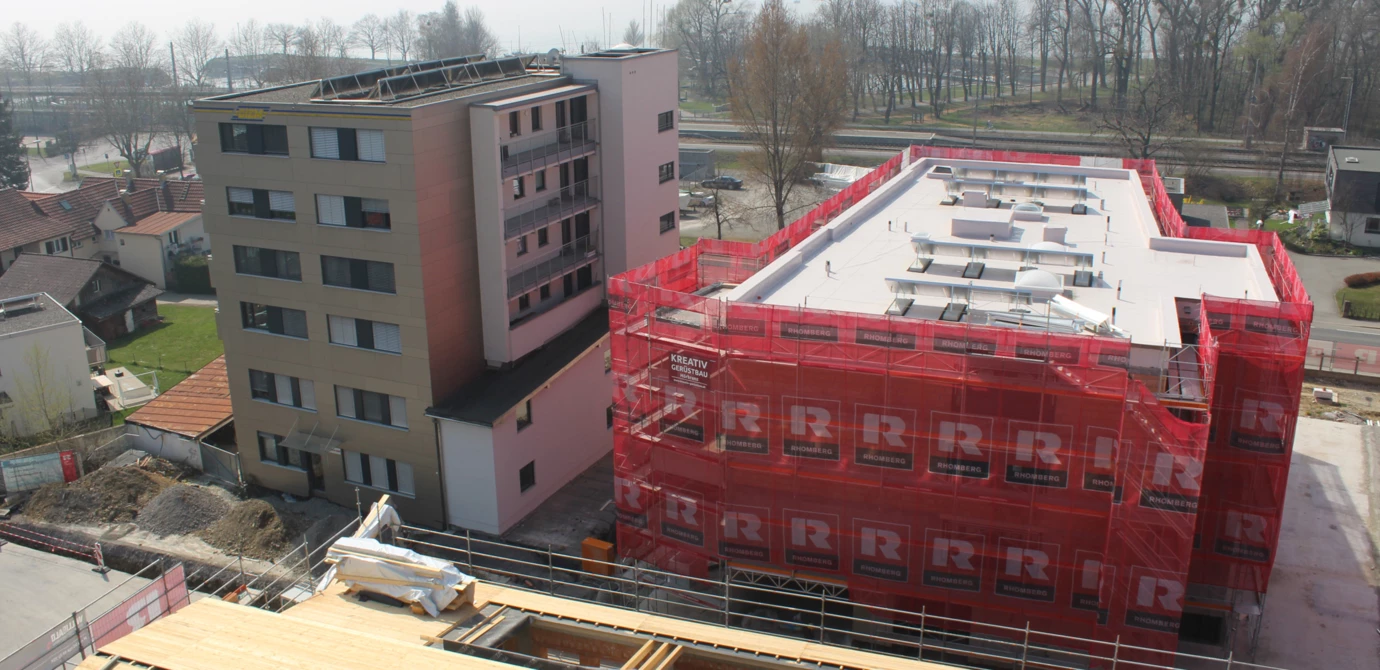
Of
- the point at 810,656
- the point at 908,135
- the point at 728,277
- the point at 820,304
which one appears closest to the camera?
the point at 810,656

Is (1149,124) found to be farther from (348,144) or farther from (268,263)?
(268,263)

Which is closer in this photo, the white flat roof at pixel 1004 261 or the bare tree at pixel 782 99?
the white flat roof at pixel 1004 261

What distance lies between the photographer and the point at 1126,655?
2453 cm

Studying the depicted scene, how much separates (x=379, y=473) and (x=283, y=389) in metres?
4.48

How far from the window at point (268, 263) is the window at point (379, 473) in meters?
5.99

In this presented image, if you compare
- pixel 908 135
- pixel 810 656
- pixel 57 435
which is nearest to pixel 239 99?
pixel 57 435

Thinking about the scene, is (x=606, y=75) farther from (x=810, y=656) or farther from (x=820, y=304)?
(x=810, y=656)

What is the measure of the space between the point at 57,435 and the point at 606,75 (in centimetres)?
2446

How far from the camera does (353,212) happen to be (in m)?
32.1

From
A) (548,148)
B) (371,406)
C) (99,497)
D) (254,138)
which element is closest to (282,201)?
(254,138)

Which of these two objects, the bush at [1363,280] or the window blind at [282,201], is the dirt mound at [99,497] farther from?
the bush at [1363,280]

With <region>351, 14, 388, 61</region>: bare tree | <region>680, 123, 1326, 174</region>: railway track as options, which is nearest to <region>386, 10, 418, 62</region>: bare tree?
<region>351, 14, 388, 61</region>: bare tree

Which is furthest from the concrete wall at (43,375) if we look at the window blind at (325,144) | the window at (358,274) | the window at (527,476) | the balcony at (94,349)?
the window at (527,476)

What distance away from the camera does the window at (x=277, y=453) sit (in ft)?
117
